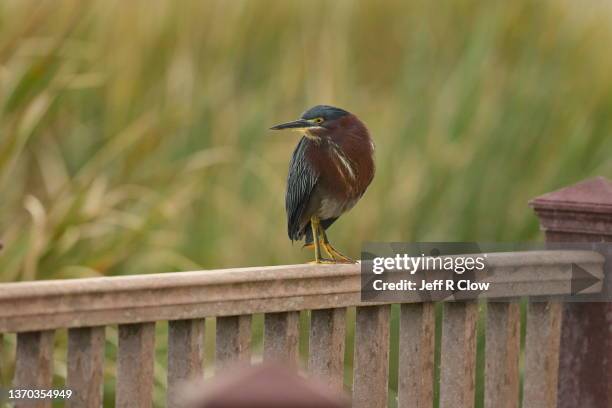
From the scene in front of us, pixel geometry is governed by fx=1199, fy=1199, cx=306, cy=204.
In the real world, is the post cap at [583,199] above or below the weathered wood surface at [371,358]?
above

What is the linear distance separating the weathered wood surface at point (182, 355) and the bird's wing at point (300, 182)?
2.42ft

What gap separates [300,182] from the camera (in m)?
3.20

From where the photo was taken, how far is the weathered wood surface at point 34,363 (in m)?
2.32

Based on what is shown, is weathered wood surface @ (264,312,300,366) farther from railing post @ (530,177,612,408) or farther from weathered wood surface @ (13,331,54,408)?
railing post @ (530,177,612,408)

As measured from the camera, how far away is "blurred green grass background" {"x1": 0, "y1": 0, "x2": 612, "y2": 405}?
15.8 feet

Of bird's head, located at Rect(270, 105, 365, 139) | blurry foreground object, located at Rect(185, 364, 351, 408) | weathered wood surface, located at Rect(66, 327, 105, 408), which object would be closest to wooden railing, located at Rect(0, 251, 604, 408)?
weathered wood surface, located at Rect(66, 327, 105, 408)

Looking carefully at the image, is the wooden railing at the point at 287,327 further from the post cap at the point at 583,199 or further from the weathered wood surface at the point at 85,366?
the post cap at the point at 583,199

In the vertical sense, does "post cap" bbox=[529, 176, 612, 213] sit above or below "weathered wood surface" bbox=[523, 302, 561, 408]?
above

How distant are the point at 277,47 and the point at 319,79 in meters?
0.34

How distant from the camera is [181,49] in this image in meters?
5.68

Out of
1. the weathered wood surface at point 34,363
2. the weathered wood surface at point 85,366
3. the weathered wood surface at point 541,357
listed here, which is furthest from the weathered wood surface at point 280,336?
the weathered wood surface at point 541,357

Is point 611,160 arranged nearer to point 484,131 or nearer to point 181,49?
point 484,131

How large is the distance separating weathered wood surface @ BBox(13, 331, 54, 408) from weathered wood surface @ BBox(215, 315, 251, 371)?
40 centimetres

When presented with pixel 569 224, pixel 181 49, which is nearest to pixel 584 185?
pixel 569 224
